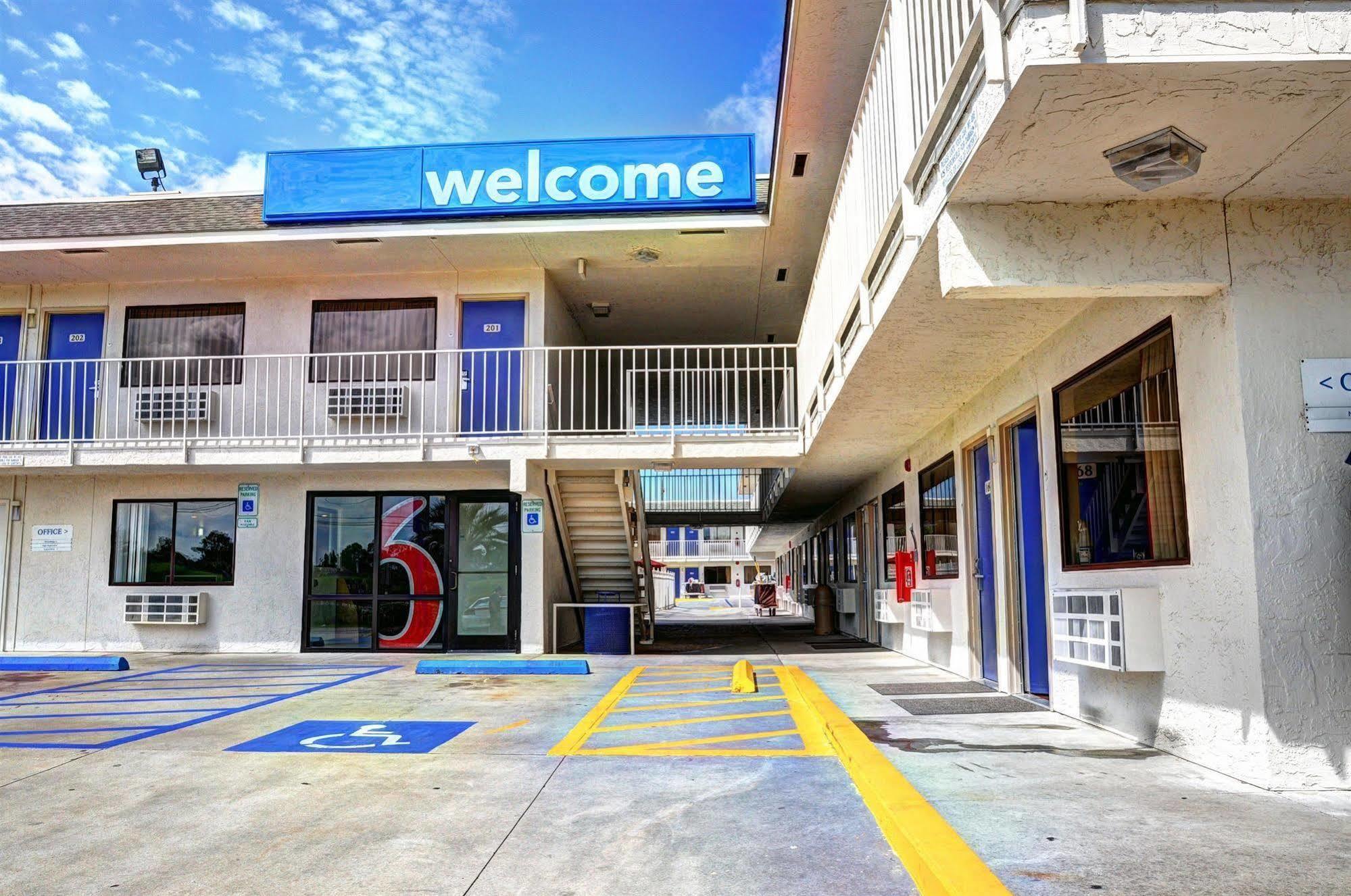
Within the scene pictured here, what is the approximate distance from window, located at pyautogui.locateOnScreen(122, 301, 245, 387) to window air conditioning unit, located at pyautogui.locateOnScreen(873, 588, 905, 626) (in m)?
9.65

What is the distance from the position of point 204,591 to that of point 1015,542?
35.8 feet

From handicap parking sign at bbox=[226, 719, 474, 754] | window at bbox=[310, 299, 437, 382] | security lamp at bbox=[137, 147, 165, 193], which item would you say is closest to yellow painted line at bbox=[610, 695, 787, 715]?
handicap parking sign at bbox=[226, 719, 474, 754]

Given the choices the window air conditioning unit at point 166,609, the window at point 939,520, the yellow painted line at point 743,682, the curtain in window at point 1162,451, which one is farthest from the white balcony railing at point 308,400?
the curtain in window at point 1162,451

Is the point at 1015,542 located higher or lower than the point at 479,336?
lower

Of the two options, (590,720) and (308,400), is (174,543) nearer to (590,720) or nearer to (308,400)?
(308,400)

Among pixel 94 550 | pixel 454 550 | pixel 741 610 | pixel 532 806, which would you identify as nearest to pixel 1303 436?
pixel 532 806

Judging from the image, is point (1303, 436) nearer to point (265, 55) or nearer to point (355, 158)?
point (355, 158)

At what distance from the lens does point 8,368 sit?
13.9 meters

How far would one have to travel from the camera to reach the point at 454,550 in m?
12.9

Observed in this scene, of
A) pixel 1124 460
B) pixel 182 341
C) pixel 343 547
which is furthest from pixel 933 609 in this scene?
pixel 182 341

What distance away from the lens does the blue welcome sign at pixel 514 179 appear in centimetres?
1165

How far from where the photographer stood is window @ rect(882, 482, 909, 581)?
12.5 metres

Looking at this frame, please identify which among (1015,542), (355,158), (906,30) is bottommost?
(1015,542)

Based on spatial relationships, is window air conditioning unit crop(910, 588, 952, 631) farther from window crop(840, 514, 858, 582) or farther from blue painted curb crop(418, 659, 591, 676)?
window crop(840, 514, 858, 582)
